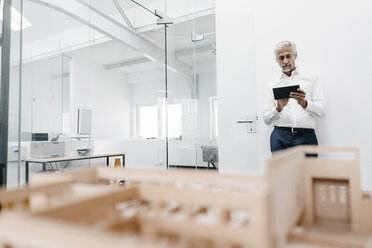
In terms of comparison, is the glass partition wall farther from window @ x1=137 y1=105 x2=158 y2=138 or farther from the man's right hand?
window @ x1=137 y1=105 x2=158 y2=138

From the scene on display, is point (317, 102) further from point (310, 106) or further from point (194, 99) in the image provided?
point (194, 99)

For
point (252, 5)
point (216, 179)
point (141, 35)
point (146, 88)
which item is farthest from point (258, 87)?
point (146, 88)

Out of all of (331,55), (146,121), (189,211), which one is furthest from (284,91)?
(146,121)

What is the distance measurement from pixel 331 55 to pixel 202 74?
1050 mm

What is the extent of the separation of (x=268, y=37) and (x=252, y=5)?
0.33m

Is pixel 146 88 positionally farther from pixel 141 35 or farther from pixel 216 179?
pixel 216 179

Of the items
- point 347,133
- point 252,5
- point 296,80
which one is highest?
point 252,5

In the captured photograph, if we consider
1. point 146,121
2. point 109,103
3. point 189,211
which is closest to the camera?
point 189,211

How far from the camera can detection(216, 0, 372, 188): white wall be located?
1818 millimetres

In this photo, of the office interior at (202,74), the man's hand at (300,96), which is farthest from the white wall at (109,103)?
the man's hand at (300,96)

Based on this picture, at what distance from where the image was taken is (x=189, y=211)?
565 millimetres

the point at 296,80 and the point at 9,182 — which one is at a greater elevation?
the point at 296,80

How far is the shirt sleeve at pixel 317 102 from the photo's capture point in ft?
5.63

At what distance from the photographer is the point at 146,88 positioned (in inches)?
250
